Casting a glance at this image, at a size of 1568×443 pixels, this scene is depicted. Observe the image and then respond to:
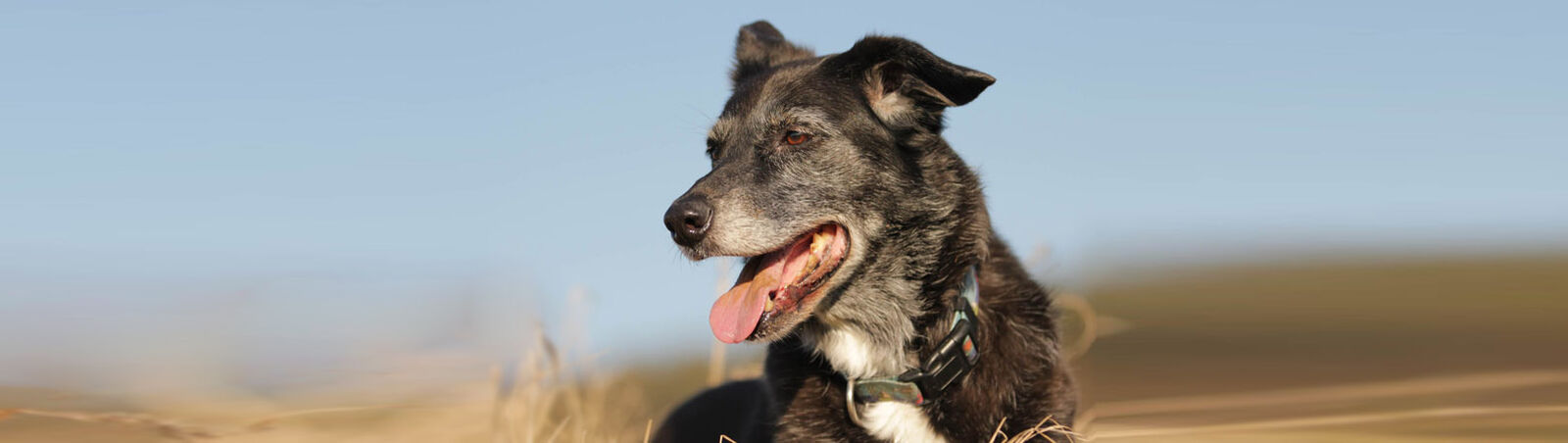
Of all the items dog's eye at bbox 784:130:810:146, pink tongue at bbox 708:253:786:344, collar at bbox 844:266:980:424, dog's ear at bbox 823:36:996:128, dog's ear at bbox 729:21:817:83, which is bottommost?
collar at bbox 844:266:980:424

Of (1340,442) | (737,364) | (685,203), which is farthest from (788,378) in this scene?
(1340,442)

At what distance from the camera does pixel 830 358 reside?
384 centimetres

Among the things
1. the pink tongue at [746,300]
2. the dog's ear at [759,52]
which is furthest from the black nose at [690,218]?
the dog's ear at [759,52]

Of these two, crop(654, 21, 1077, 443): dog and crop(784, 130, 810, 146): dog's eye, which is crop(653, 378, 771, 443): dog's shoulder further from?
crop(784, 130, 810, 146): dog's eye

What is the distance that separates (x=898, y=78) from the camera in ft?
13.1

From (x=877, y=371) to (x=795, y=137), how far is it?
3.02ft

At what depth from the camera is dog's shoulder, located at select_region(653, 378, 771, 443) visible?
14.9 feet

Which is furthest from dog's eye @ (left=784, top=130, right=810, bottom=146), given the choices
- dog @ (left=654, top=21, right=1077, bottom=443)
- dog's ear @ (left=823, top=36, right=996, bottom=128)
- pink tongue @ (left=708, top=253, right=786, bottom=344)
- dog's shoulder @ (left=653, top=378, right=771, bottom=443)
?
dog's shoulder @ (left=653, top=378, right=771, bottom=443)

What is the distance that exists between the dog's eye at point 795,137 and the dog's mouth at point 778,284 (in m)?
0.35

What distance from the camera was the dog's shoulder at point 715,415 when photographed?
14.9ft

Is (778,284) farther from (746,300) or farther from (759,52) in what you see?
(759,52)

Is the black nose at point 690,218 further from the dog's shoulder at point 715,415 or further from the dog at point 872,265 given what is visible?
the dog's shoulder at point 715,415

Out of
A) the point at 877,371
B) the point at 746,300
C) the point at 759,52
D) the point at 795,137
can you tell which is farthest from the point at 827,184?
the point at 759,52

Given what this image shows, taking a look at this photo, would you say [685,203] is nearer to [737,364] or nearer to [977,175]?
[977,175]
